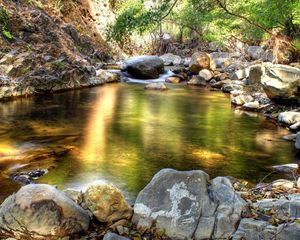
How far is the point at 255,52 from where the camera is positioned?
26.1m

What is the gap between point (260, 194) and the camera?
5.75 meters

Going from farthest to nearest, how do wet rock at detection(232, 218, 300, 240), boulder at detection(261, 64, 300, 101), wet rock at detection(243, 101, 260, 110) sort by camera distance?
wet rock at detection(243, 101, 260, 110) < boulder at detection(261, 64, 300, 101) < wet rock at detection(232, 218, 300, 240)

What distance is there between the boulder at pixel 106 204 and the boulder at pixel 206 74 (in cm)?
1701

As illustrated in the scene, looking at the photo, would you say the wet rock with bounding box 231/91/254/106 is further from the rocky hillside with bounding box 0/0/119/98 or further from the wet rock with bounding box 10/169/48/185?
the wet rock with bounding box 10/169/48/185

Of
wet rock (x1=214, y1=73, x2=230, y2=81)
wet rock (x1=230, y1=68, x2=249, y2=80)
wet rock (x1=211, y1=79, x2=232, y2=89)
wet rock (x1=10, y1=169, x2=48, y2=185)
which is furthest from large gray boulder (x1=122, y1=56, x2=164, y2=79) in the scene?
wet rock (x1=10, y1=169, x2=48, y2=185)

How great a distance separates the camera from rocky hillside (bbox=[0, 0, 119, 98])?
15.4 metres

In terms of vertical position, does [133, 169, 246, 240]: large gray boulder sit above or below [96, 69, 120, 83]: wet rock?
below

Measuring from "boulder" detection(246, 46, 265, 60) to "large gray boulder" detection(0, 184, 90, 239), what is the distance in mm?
22244

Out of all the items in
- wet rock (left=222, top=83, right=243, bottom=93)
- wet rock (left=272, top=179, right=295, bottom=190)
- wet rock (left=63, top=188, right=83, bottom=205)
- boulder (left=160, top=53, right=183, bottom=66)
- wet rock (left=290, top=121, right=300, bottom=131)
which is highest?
boulder (left=160, top=53, right=183, bottom=66)

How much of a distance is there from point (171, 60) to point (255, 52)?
6.19 metres

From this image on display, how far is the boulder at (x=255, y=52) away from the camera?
82.7 ft

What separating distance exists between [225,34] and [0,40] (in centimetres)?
1439

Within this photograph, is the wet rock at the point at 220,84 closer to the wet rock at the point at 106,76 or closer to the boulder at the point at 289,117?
the wet rock at the point at 106,76

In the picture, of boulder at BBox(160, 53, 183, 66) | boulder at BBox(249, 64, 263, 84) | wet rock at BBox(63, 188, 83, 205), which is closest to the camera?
wet rock at BBox(63, 188, 83, 205)
